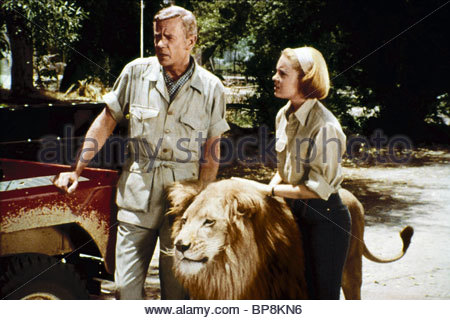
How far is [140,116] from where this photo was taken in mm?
2461

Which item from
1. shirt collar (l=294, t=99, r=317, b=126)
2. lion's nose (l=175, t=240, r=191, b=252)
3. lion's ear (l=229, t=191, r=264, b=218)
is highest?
shirt collar (l=294, t=99, r=317, b=126)

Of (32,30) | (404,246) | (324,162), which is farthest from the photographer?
(32,30)

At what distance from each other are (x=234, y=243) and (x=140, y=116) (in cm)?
72

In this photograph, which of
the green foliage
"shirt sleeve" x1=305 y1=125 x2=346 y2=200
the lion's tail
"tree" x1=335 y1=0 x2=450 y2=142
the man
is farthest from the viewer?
the green foliage

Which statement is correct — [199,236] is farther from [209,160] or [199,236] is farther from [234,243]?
[209,160]

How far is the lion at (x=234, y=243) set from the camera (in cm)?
239

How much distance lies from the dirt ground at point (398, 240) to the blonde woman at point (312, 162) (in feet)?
1.32

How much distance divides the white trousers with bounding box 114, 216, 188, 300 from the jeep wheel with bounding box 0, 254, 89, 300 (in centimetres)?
22

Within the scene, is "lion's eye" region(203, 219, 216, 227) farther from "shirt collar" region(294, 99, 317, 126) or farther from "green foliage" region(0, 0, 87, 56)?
"green foliage" region(0, 0, 87, 56)

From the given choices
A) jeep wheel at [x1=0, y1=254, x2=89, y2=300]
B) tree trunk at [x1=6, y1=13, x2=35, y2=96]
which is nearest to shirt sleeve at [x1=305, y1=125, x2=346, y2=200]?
jeep wheel at [x1=0, y1=254, x2=89, y2=300]

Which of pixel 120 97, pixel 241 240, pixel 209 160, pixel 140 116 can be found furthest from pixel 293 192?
pixel 120 97

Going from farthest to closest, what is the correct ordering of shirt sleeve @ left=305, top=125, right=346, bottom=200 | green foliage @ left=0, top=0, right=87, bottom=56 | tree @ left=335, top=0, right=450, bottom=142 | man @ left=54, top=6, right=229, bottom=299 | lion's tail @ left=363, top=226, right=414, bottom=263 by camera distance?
green foliage @ left=0, top=0, right=87, bottom=56
tree @ left=335, top=0, right=450, bottom=142
lion's tail @ left=363, top=226, right=414, bottom=263
man @ left=54, top=6, right=229, bottom=299
shirt sleeve @ left=305, top=125, right=346, bottom=200

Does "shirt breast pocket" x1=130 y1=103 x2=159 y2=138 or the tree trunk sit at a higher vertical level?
the tree trunk

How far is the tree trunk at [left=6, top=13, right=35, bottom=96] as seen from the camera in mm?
3828
